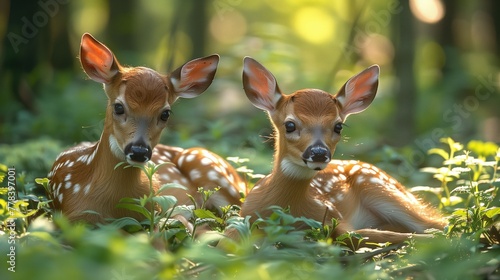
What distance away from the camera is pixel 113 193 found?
525 centimetres

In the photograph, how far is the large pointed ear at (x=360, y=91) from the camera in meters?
5.80

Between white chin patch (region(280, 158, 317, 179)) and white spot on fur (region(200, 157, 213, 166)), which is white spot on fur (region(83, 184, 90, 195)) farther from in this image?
white spot on fur (region(200, 157, 213, 166))

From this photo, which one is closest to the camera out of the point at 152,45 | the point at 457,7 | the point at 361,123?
the point at 361,123

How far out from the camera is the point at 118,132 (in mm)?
5223

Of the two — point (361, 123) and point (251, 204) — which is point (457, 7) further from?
point (251, 204)

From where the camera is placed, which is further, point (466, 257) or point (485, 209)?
point (485, 209)

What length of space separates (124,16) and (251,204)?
13017 mm

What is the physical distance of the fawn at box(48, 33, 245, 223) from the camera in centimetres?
518

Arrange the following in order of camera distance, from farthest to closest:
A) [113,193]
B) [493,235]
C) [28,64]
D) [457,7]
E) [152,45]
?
[152,45] < [457,7] < [28,64] < [113,193] < [493,235]

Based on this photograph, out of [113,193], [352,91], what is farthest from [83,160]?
[352,91]

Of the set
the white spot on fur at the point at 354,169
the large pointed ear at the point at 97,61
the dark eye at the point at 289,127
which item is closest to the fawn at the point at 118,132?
the large pointed ear at the point at 97,61

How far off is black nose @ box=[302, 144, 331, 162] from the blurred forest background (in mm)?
1047

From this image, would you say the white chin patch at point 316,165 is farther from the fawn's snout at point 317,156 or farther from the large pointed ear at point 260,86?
the large pointed ear at point 260,86

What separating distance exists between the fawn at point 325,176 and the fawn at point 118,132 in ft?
1.83
